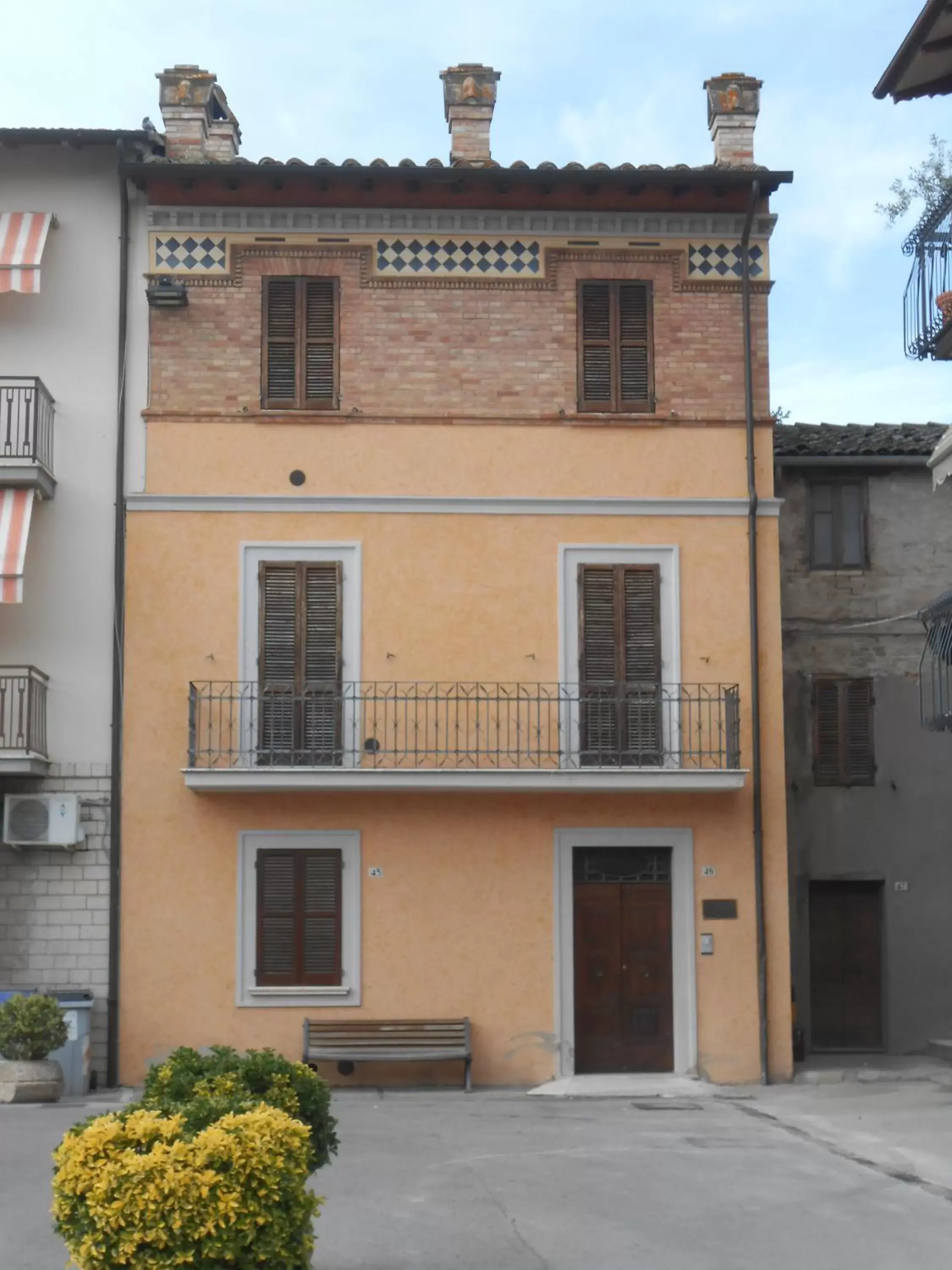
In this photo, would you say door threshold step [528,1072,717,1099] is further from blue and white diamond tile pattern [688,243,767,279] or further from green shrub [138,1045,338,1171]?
green shrub [138,1045,338,1171]

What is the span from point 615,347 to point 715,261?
1561mm

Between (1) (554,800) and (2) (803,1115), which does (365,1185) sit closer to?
(2) (803,1115)

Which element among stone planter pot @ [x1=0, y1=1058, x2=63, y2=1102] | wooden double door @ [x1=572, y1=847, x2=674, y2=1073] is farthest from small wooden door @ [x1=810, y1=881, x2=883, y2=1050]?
stone planter pot @ [x1=0, y1=1058, x2=63, y2=1102]

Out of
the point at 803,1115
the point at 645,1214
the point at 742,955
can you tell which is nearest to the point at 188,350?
the point at 742,955

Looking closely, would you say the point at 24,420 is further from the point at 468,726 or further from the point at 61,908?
the point at 468,726

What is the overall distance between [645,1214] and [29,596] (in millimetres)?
11181

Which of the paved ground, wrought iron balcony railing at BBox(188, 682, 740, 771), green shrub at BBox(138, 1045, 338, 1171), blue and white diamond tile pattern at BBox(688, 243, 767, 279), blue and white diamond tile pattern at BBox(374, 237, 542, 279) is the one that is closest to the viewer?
green shrub at BBox(138, 1045, 338, 1171)

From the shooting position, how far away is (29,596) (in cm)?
1950

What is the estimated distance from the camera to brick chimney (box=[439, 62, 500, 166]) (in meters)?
20.7

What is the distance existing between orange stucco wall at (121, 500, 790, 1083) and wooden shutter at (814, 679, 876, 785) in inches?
99.2

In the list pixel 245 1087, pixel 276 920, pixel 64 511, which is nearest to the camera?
pixel 245 1087

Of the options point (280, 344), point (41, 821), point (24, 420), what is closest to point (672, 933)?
point (41, 821)

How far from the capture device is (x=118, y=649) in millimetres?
19359

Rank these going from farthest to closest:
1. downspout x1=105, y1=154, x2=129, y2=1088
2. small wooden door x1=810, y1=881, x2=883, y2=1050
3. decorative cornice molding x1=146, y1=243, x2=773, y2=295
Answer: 1. small wooden door x1=810, y1=881, x2=883, y2=1050
2. decorative cornice molding x1=146, y1=243, x2=773, y2=295
3. downspout x1=105, y1=154, x2=129, y2=1088
